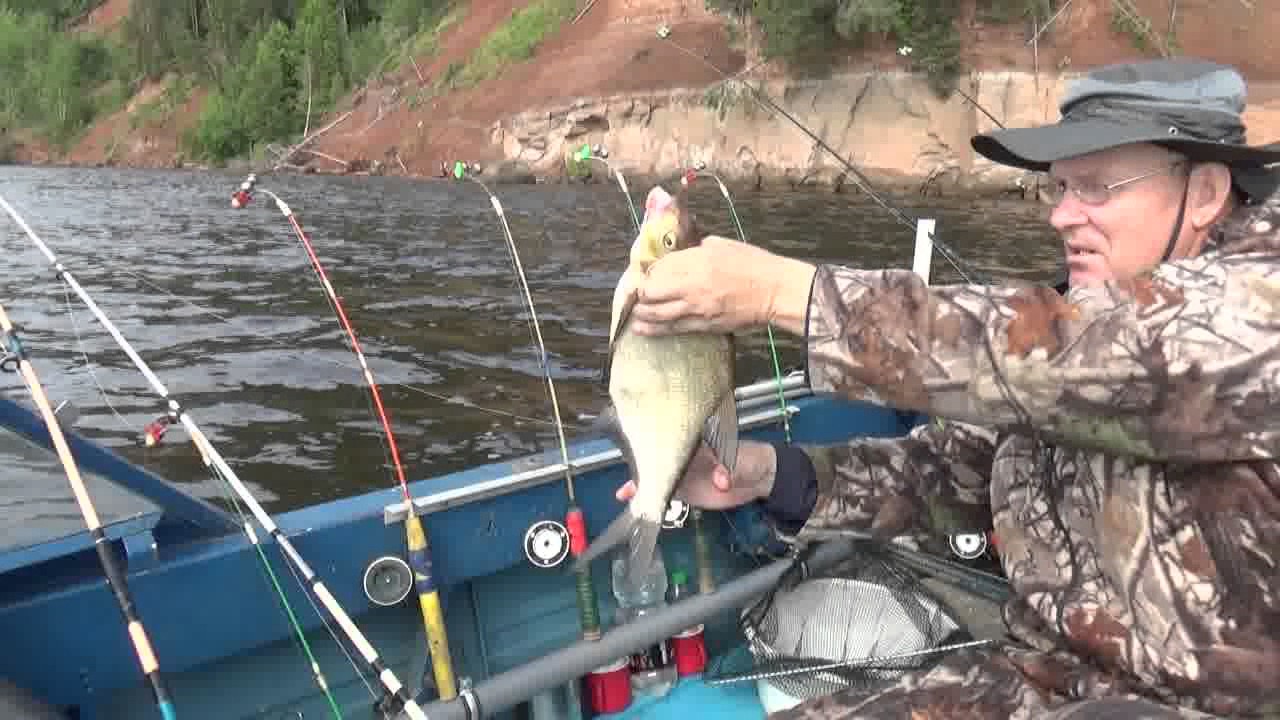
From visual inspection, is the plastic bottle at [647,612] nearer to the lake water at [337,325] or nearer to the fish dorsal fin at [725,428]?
the fish dorsal fin at [725,428]

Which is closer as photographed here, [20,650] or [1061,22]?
[20,650]

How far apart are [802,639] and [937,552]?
57 centimetres

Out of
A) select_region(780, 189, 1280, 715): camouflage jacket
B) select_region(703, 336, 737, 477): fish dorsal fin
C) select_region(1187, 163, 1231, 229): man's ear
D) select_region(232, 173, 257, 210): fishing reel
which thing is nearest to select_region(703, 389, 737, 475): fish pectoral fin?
select_region(703, 336, 737, 477): fish dorsal fin

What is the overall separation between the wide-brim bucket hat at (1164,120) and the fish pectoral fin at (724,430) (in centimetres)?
87

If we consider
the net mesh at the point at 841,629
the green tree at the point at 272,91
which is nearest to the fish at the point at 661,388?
the net mesh at the point at 841,629

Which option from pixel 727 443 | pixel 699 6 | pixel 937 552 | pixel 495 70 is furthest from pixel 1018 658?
pixel 495 70

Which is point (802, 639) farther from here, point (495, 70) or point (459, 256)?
point (495, 70)

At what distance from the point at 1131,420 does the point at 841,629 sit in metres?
2.00

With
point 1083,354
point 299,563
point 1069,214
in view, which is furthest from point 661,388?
point 299,563

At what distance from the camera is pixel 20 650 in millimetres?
2434

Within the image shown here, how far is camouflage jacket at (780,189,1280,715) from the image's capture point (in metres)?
1.77

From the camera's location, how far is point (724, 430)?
7.94ft

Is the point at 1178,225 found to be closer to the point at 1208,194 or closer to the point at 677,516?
the point at 1208,194

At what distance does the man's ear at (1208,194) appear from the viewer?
2.14 metres
